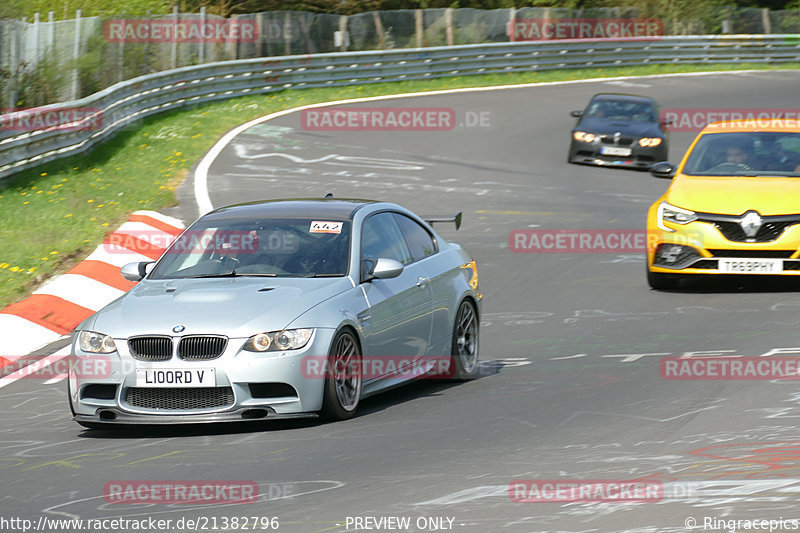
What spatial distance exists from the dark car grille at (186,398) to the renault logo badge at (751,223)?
697 cm

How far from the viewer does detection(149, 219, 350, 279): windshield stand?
900cm

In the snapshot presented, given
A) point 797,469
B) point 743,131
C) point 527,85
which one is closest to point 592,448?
point 797,469

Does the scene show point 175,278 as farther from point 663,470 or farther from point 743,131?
point 743,131

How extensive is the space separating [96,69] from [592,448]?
21908mm

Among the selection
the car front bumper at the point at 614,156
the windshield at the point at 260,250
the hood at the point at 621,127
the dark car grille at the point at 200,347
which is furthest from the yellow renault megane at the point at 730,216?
the hood at the point at 621,127

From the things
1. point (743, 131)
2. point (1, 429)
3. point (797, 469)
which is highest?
point (743, 131)

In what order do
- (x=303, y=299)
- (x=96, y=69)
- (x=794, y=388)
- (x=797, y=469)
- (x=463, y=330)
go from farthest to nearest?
(x=96, y=69) → (x=463, y=330) → (x=794, y=388) → (x=303, y=299) → (x=797, y=469)

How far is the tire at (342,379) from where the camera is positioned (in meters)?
8.20

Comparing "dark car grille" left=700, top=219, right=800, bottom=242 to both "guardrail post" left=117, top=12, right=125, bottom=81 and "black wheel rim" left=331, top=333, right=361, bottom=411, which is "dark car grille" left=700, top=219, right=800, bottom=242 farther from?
"guardrail post" left=117, top=12, right=125, bottom=81

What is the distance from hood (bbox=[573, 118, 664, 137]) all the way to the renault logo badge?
40.6ft

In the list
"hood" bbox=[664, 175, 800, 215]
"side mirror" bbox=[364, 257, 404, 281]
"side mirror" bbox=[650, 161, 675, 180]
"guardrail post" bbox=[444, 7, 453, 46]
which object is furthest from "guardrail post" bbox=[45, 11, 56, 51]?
"guardrail post" bbox=[444, 7, 453, 46]

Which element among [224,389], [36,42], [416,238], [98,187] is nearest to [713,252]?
[416,238]

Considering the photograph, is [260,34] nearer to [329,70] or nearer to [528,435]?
[329,70]

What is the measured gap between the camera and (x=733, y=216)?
43.9 feet
